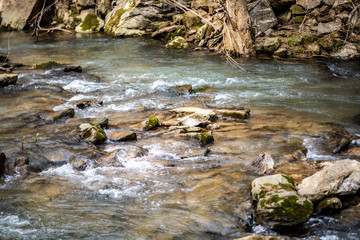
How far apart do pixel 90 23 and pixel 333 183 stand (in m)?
23.0

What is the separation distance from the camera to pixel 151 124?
7703 millimetres

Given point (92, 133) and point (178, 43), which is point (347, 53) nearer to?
point (178, 43)

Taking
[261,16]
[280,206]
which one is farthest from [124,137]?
[261,16]

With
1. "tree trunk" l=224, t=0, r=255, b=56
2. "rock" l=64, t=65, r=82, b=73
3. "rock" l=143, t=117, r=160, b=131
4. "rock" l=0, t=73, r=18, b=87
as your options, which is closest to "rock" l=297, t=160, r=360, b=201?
"rock" l=143, t=117, r=160, b=131

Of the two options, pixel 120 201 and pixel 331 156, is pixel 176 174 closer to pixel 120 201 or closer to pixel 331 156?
pixel 120 201

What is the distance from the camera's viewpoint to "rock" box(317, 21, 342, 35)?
1506 centimetres

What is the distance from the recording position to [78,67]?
13086 mm

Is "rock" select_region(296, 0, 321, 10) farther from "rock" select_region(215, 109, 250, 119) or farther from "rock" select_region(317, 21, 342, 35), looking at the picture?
"rock" select_region(215, 109, 250, 119)

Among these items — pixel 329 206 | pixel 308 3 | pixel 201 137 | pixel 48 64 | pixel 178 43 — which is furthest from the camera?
pixel 178 43

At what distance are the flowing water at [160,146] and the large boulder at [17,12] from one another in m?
14.0

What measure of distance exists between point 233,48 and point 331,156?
9.99 metres

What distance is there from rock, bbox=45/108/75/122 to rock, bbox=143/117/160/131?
77.1 inches

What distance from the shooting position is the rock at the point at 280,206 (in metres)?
4.26

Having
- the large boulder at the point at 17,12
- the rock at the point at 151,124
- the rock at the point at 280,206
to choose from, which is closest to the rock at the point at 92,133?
the rock at the point at 151,124
